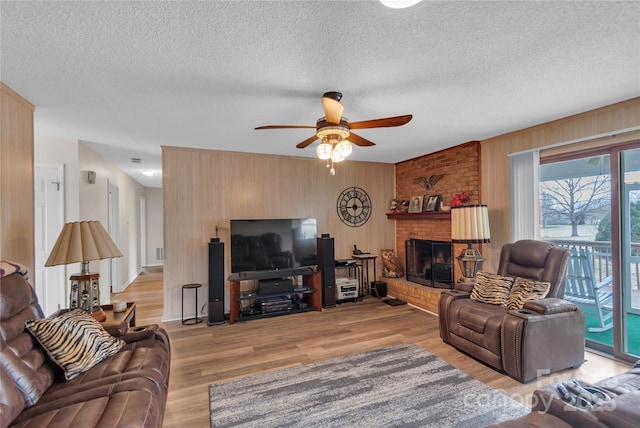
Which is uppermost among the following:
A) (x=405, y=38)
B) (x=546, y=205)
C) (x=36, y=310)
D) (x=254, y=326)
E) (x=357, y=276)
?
(x=405, y=38)

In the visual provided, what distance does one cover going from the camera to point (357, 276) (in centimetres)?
541

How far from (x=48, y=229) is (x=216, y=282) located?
202 cm

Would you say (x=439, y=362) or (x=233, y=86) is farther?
(x=439, y=362)

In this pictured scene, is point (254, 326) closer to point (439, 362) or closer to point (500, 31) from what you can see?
point (439, 362)

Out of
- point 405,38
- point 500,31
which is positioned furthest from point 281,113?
point 500,31

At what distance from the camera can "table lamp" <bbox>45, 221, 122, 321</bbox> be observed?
2.40 m

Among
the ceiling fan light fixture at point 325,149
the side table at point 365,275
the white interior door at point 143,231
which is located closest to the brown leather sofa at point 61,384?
the ceiling fan light fixture at point 325,149

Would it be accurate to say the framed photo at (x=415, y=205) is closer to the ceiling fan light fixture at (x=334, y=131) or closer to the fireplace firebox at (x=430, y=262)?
the fireplace firebox at (x=430, y=262)

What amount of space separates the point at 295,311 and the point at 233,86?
3.25 m

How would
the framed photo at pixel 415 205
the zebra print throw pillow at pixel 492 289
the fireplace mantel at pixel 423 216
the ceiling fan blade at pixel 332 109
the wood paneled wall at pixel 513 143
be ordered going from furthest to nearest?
the framed photo at pixel 415 205 → the fireplace mantel at pixel 423 216 → the zebra print throw pillow at pixel 492 289 → the wood paneled wall at pixel 513 143 → the ceiling fan blade at pixel 332 109

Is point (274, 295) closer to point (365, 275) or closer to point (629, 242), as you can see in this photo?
point (365, 275)

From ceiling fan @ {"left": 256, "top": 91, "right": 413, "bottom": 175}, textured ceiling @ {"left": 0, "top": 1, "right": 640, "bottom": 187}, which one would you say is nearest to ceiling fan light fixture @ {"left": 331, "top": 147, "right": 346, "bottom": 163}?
ceiling fan @ {"left": 256, "top": 91, "right": 413, "bottom": 175}

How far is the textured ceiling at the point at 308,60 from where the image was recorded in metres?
1.50

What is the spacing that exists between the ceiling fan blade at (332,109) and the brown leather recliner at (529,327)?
2.23 metres
